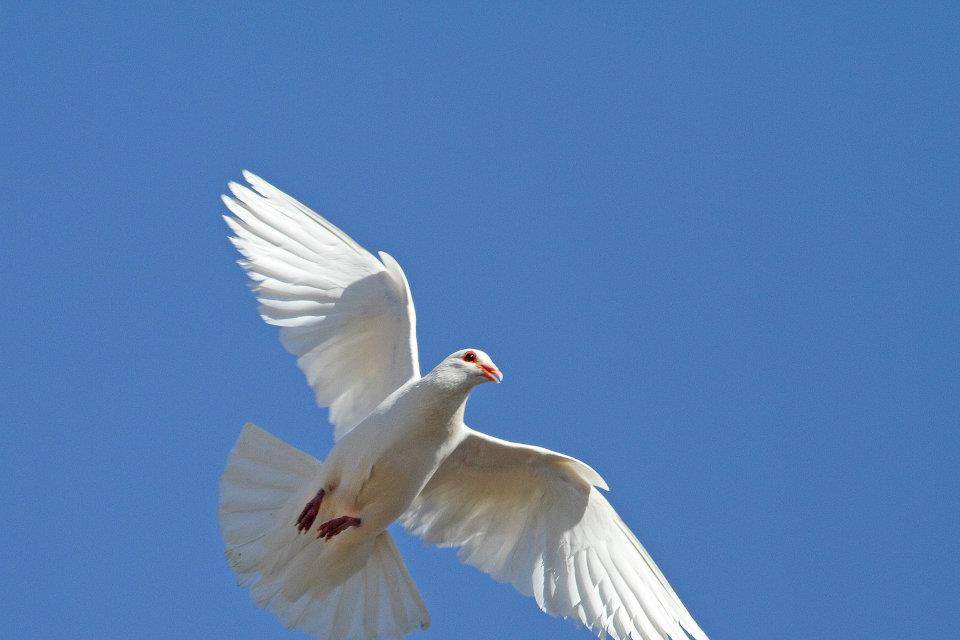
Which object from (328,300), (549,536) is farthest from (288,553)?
(549,536)

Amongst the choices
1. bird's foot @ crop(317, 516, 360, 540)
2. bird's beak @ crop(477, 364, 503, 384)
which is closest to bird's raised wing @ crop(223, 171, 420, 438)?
bird's beak @ crop(477, 364, 503, 384)

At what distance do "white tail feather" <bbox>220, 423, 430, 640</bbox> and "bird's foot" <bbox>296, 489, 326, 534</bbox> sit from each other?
10 centimetres

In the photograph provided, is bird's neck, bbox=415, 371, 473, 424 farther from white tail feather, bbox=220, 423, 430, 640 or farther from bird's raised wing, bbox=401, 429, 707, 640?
white tail feather, bbox=220, 423, 430, 640

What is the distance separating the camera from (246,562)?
16188 millimetres

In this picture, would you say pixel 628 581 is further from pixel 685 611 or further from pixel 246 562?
pixel 246 562

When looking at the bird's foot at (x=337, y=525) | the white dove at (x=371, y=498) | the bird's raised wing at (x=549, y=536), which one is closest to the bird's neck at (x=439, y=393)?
the white dove at (x=371, y=498)

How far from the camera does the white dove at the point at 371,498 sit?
16.0 m

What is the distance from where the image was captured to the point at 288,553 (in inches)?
639

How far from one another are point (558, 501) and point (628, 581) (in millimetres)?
1030

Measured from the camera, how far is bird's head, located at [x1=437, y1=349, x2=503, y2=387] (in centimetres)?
1562

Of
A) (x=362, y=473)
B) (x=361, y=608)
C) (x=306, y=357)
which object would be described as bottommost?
(x=361, y=608)

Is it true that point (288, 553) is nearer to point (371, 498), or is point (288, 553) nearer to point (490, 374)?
point (371, 498)

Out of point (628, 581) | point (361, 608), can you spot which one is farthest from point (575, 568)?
point (361, 608)

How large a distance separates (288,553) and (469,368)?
2515mm
